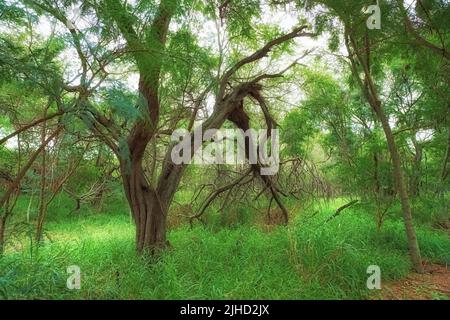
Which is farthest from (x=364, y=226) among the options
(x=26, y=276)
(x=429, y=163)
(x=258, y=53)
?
(x=26, y=276)

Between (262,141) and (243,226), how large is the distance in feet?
5.62

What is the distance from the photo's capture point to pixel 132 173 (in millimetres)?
4613

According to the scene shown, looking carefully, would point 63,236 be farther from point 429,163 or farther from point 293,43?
point 429,163
